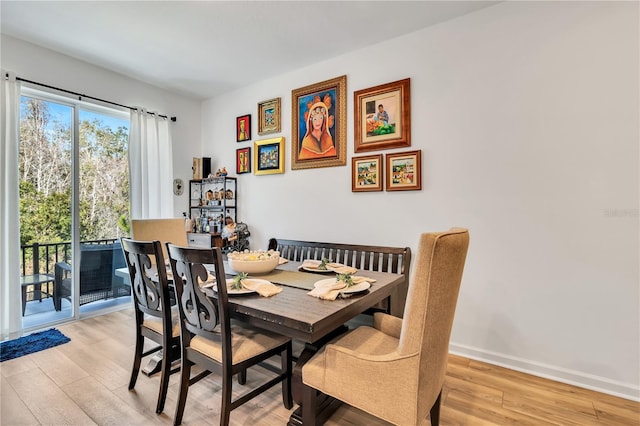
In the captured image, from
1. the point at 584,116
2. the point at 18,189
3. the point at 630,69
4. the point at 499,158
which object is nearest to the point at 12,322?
the point at 18,189

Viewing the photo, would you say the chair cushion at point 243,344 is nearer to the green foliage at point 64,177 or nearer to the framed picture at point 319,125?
the framed picture at point 319,125

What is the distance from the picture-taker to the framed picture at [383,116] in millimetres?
2734

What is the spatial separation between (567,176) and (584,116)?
41 cm

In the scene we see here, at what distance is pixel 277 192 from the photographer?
12.0 ft

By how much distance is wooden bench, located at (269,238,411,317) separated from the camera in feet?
Answer: 8.71

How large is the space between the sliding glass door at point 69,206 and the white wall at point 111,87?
183 mm

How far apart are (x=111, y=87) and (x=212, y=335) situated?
3.39m

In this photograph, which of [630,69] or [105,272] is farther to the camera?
[105,272]

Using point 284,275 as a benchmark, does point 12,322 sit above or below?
below

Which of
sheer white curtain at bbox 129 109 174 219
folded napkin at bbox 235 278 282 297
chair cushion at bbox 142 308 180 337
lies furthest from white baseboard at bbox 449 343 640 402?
sheer white curtain at bbox 129 109 174 219

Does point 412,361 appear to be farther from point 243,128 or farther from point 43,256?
point 43,256

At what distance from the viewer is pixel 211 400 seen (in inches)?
75.1

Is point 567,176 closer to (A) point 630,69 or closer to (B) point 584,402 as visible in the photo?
(A) point 630,69

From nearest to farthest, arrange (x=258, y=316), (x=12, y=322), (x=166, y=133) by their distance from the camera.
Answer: (x=258, y=316) < (x=12, y=322) < (x=166, y=133)
